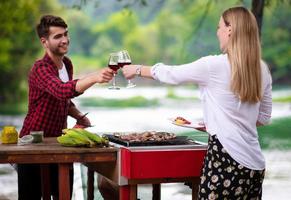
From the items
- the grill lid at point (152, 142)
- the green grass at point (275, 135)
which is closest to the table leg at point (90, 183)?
the grill lid at point (152, 142)

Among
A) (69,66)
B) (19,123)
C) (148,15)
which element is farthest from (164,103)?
(69,66)

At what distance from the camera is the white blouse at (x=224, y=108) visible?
354cm

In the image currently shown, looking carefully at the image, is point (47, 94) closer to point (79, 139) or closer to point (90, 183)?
point (79, 139)

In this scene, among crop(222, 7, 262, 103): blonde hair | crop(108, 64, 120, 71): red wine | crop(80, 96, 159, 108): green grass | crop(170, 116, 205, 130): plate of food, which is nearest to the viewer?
crop(222, 7, 262, 103): blonde hair

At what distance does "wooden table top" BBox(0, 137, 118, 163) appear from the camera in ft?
12.5

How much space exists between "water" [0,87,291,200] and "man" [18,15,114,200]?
1545mm

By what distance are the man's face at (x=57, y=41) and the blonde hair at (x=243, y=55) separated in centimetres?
114

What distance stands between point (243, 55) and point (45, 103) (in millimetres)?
1327

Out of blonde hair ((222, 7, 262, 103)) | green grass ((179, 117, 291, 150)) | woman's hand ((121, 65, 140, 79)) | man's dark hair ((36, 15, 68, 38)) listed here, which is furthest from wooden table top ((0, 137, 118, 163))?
green grass ((179, 117, 291, 150))

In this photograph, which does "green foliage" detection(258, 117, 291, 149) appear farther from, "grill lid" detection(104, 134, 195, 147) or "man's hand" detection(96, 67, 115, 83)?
"man's hand" detection(96, 67, 115, 83)

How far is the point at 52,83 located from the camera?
13.4 ft

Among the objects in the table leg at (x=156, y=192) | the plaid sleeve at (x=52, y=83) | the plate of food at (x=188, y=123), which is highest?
the plaid sleeve at (x=52, y=83)

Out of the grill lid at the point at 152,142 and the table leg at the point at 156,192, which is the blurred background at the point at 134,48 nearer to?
the table leg at the point at 156,192

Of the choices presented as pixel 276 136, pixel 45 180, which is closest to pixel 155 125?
pixel 276 136
